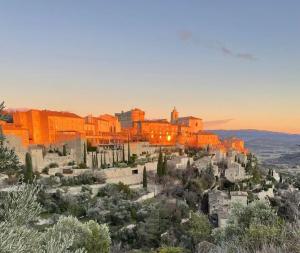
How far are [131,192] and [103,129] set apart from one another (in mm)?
27229

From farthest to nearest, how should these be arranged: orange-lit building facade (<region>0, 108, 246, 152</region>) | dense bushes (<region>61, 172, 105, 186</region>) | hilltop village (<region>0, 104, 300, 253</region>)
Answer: orange-lit building facade (<region>0, 108, 246, 152</region>)
dense bushes (<region>61, 172, 105, 186</region>)
hilltop village (<region>0, 104, 300, 253</region>)

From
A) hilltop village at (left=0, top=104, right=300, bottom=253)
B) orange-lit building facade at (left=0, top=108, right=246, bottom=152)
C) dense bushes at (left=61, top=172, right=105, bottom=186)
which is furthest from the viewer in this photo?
orange-lit building facade at (left=0, top=108, right=246, bottom=152)

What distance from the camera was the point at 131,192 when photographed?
29.8m

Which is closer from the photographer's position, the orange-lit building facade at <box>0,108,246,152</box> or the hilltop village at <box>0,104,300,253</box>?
the hilltop village at <box>0,104,300,253</box>

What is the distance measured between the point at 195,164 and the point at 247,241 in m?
35.5

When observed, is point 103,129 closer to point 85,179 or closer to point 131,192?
point 85,179

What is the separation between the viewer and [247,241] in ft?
30.6

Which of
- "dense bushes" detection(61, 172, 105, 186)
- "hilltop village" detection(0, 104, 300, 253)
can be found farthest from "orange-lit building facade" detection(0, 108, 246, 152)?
"dense bushes" detection(61, 172, 105, 186)

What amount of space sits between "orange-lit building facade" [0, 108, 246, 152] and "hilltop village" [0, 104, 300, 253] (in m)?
0.17

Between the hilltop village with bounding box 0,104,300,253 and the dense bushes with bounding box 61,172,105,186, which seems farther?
the dense bushes with bounding box 61,172,105,186

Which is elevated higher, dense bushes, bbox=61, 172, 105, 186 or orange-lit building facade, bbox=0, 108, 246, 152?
orange-lit building facade, bbox=0, 108, 246, 152

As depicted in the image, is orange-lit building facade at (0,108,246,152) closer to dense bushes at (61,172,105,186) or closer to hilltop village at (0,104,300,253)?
hilltop village at (0,104,300,253)

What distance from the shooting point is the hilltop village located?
13.8 meters

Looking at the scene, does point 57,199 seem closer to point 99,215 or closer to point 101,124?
point 99,215
